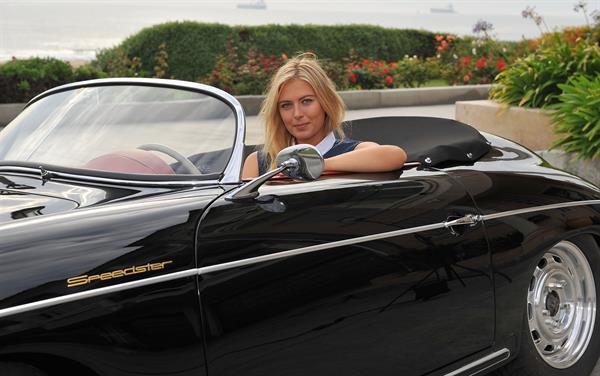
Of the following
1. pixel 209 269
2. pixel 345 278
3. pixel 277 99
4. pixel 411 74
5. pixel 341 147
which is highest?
pixel 277 99

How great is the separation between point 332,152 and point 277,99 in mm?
369

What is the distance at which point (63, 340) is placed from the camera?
6.71 feet

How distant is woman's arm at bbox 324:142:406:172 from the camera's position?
3.16 metres

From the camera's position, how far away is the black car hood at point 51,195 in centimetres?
258

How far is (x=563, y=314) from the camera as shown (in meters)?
3.78

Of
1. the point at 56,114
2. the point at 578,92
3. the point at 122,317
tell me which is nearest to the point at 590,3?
the point at 578,92

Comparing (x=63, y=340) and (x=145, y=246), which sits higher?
(x=145, y=246)

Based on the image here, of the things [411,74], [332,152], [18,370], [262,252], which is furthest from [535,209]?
[411,74]

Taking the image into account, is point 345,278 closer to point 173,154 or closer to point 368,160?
point 368,160

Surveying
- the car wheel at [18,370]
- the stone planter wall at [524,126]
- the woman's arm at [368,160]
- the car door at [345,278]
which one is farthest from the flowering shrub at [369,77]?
the car wheel at [18,370]

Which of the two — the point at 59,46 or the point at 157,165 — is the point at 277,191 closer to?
the point at 157,165

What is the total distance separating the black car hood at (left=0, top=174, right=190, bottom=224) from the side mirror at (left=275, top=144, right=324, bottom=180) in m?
0.43

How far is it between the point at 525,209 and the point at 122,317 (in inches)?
77.4

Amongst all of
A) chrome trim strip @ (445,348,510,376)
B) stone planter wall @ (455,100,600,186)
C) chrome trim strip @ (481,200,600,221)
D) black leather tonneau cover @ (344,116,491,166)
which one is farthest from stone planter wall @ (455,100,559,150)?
chrome trim strip @ (445,348,510,376)
